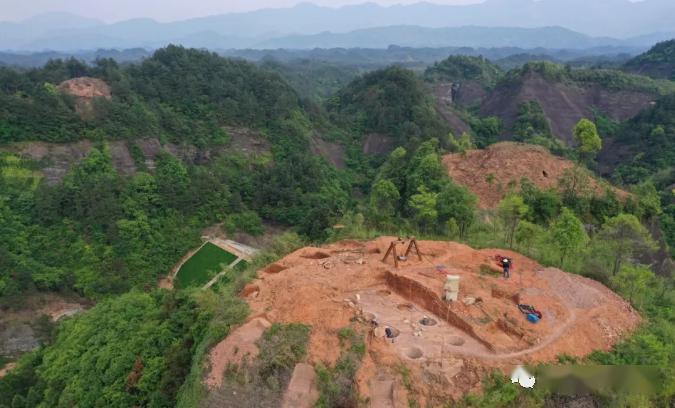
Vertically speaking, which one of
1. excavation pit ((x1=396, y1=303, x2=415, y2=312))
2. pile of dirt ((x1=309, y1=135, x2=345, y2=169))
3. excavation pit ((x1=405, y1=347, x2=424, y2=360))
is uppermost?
excavation pit ((x1=405, y1=347, x2=424, y2=360))

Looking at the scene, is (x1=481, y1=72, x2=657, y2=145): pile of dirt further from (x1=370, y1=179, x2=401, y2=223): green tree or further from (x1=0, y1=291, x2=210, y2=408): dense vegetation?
(x1=0, y1=291, x2=210, y2=408): dense vegetation

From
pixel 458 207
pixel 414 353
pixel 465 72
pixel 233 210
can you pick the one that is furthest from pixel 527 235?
pixel 465 72

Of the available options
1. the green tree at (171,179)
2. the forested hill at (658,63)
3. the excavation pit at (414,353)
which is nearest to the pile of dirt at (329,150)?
the green tree at (171,179)

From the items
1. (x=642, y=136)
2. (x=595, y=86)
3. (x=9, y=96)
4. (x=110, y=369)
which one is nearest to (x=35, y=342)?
(x=110, y=369)

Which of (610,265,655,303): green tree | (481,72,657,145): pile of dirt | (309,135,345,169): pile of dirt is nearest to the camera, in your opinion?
(610,265,655,303): green tree

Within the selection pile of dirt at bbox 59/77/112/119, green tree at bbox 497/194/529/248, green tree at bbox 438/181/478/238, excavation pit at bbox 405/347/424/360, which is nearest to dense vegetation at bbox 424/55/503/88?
pile of dirt at bbox 59/77/112/119

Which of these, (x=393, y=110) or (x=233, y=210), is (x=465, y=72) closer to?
(x=393, y=110)
